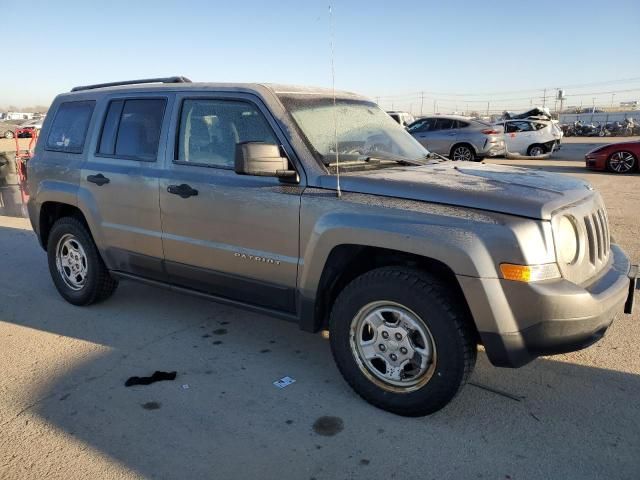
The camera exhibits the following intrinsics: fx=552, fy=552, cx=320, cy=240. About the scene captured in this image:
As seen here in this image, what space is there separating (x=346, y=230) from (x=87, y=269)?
2.83 meters

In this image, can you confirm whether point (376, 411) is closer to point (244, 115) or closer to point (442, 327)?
point (442, 327)

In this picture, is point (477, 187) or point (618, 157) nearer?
point (477, 187)

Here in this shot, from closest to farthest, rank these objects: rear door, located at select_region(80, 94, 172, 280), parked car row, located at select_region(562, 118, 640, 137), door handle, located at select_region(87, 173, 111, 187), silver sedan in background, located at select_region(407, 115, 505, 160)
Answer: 1. rear door, located at select_region(80, 94, 172, 280)
2. door handle, located at select_region(87, 173, 111, 187)
3. silver sedan in background, located at select_region(407, 115, 505, 160)
4. parked car row, located at select_region(562, 118, 640, 137)

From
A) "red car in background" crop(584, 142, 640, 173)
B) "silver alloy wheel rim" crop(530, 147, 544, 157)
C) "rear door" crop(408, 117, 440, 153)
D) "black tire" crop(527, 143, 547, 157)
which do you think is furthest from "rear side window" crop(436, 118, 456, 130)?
"red car in background" crop(584, 142, 640, 173)

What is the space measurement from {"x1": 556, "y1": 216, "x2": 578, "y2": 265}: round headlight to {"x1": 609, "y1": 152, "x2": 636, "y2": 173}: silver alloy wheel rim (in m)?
13.0

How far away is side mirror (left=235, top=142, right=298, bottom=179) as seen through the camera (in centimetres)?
333

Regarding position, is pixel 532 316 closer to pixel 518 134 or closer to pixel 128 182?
pixel 128 182

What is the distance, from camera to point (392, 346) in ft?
10.5

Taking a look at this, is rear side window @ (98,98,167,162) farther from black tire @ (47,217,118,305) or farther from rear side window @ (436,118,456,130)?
rear side window @ (436,118,456,130)

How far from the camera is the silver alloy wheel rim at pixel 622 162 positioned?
555 inches

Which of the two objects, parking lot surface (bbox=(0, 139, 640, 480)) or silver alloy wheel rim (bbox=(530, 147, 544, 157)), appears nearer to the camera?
parking lot surface (bbox=(0, 139, 640, 480))

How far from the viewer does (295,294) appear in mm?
3551

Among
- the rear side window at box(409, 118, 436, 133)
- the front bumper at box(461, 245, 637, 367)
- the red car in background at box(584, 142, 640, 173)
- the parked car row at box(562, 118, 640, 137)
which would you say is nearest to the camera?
the front bumper at box(461, 245, 637, 367)

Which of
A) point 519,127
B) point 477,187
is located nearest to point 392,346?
point 477,187
